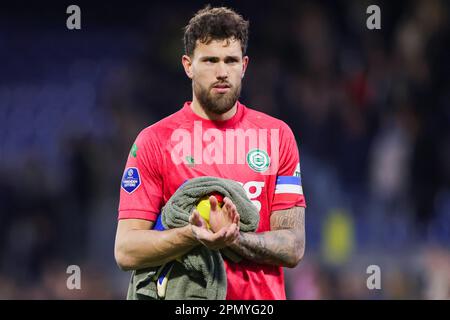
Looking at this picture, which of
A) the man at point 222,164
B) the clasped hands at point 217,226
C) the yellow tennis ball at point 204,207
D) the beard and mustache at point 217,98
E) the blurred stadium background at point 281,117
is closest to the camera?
the clasped hands at point 217,226

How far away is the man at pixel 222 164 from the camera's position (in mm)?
3734

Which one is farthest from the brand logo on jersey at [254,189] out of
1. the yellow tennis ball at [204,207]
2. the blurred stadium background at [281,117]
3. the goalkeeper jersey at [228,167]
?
the blurred stadium background at [281,117]

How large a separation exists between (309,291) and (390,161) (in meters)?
1.46

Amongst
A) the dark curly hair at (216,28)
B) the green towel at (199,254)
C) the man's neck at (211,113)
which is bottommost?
the green towel at (199,254)

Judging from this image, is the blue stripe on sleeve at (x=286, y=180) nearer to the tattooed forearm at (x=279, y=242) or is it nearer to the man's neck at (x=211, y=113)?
the tattooed forearm at (x=279, y=242)

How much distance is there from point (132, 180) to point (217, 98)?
0.49 meters

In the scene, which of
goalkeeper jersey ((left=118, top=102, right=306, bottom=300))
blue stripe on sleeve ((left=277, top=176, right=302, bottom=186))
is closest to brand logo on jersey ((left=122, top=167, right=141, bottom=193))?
goalkeeper jersey ((left=118, top=102, right=306, bottom=300))

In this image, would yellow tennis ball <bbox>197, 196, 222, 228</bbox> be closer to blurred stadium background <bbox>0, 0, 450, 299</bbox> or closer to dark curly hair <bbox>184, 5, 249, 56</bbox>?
dark curly hair <bbox>184, 5, 249, 56</bbox>

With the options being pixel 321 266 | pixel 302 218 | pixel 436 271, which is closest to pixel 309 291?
pixel 321 266

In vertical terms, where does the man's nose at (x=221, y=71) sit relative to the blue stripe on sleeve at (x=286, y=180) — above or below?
above

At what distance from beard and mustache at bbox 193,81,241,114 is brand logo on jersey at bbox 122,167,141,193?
0.40 meters

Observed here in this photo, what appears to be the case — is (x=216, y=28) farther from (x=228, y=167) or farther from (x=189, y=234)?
(x=189, y=234)

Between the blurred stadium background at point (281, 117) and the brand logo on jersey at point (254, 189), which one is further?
the blurred stadium background at point (281, 117)

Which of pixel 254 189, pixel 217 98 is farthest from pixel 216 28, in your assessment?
pixel 254 189
